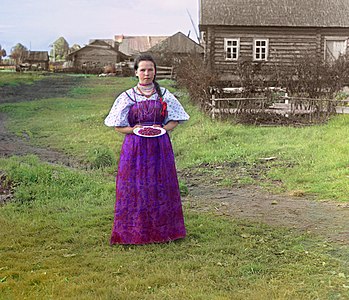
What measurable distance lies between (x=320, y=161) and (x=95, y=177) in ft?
13.5

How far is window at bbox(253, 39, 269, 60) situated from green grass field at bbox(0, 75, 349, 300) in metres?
14.9

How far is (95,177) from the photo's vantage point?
936cm

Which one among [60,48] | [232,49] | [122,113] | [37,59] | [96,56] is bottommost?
[122,113]

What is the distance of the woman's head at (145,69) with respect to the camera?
18.1 feet

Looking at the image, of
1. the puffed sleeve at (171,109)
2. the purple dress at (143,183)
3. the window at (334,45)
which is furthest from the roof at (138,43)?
the purple dress at (143,183)

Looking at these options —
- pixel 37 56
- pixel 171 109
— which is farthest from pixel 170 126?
pixel 37 56

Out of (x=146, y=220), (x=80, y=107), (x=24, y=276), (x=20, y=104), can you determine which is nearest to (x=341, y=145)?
(x=146, y=220)

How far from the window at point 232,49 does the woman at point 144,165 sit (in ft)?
65.9

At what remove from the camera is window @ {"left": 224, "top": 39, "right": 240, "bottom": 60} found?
25.2 metres

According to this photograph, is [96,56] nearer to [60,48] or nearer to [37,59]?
[37,59]

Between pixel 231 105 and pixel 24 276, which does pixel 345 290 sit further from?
pixel 231 105

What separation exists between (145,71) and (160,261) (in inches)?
75.5

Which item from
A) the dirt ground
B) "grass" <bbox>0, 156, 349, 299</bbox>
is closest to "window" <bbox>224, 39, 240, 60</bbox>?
the dirt ground

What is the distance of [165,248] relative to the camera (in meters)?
5.48
